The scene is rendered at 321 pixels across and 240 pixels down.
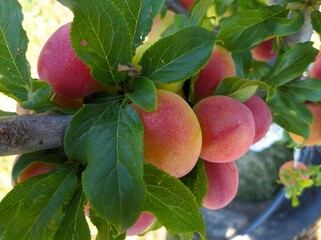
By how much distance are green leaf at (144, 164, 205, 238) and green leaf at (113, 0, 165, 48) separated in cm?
17

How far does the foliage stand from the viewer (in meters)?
0.38

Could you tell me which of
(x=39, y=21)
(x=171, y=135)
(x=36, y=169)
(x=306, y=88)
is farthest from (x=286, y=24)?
(x=39, y=21)

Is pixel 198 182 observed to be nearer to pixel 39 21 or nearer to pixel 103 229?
pixel 103 229

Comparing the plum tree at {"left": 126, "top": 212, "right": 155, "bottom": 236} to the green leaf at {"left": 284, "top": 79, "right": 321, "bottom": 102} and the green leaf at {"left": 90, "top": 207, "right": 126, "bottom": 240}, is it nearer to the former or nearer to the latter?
the green leaf at {"left": 90, "top": 207, "right": 126, "bottom": 240}

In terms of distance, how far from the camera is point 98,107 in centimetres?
44

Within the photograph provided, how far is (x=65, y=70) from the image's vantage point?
48cm

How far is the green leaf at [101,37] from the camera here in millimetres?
396

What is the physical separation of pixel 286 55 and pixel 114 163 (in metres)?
0.47

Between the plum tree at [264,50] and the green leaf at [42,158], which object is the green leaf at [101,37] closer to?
the green leaf at [42,158]

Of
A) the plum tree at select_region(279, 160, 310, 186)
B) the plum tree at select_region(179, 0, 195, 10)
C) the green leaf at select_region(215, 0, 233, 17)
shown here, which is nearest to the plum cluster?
the green leaf at select_region(215, 0, 233, 17)

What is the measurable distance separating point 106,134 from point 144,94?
0.06 metres

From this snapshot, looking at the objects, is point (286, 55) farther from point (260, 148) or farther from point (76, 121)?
point (260, 148)

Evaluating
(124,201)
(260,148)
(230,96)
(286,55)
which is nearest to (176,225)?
(124,201)

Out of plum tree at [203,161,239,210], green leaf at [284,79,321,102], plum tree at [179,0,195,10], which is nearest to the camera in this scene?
plum tree at [203,161,239,210]
